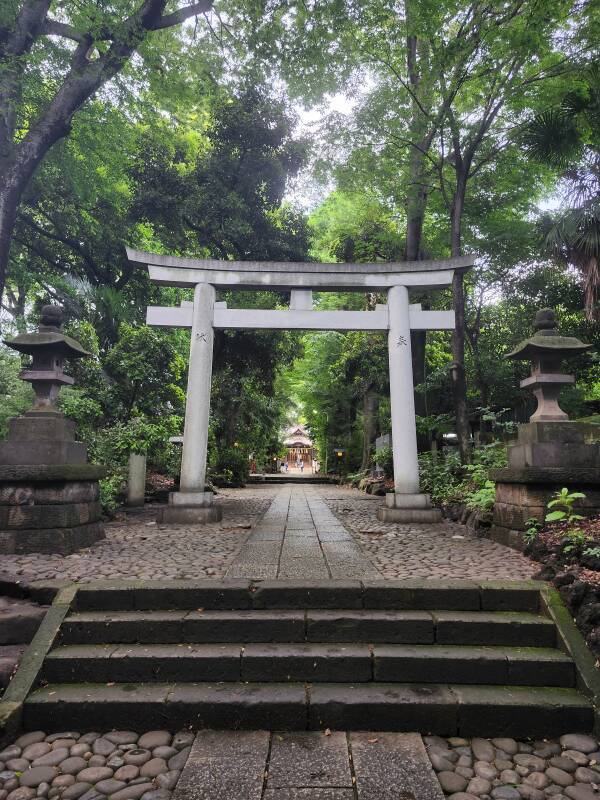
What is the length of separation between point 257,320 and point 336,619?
5731 millimetres

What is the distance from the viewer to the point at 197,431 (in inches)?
306

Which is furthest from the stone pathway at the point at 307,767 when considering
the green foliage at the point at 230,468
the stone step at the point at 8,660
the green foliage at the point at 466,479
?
the green foliage at the point at 230,468

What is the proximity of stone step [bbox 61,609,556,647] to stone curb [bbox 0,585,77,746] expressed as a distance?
4.3 inches

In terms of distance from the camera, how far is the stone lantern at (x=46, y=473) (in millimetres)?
5039

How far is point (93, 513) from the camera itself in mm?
5855

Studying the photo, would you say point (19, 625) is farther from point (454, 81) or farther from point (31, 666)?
point (454, 81)

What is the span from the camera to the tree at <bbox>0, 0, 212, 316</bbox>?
911 cm

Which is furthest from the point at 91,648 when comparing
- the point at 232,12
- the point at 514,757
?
the point at 232,12

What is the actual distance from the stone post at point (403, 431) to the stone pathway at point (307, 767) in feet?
16.9

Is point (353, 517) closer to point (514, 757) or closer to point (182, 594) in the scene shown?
point (182, 594)

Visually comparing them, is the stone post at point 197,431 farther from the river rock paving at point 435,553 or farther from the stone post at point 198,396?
the river rock paving at point 435,553

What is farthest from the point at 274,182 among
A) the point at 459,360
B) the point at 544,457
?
the point at 544,457

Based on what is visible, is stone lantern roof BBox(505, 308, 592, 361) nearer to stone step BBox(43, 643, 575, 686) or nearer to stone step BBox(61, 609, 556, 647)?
stone step BBox(61, 609, 556, 647)

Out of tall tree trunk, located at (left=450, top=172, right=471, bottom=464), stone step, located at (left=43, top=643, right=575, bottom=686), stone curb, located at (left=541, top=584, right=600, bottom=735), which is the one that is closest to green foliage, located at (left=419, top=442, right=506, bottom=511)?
tall tree trunk, located at (left=450, top=172, right=471, bottom=464)
